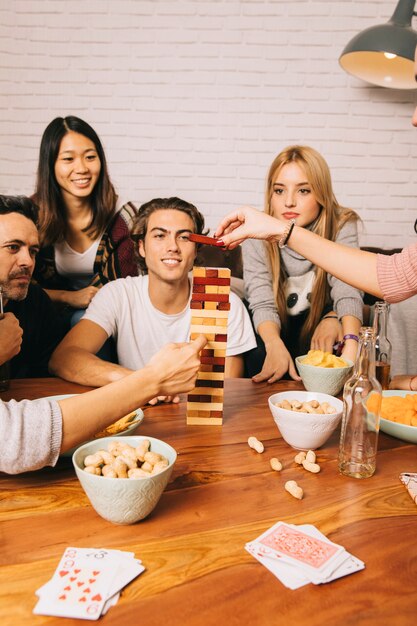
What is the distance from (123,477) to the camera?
910 millimetres

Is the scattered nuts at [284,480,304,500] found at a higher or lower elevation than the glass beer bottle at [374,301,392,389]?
lower

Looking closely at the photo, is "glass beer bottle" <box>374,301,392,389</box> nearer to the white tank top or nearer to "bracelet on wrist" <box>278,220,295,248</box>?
"bracelet on wrist" <box>278,220,295,248</box>

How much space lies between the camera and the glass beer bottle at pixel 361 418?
111 centimetres

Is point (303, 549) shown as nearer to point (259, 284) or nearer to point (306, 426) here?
point (306, 426)

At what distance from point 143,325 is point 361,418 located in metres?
1.26

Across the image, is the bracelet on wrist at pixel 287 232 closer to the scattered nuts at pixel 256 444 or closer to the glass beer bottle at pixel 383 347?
the glass beer bottle at pixel 383 347

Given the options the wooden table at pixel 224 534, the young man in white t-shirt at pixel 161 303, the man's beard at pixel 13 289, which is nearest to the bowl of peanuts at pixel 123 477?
the wooden table at pixel 224 534

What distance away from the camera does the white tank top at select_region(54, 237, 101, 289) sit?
2.89m

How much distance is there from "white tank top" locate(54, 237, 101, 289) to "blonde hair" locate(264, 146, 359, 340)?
90cm

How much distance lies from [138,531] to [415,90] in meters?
3.92

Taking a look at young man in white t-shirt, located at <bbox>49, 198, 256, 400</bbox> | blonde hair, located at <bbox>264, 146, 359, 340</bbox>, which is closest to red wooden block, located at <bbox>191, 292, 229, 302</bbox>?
young man in white t-shirt, located at <bbox>49, 198, 256, 400</bbox>

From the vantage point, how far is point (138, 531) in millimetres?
889

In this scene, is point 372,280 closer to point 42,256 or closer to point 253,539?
point 253,539

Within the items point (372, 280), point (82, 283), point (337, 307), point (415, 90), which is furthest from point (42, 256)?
point (415, 90)
